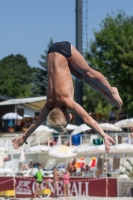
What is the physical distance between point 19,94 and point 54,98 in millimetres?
67896

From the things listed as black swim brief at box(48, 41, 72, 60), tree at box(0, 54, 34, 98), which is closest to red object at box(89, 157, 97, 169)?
black swim brief at box(48, 41, 72, 60)

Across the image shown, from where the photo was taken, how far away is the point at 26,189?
23969 millimetres

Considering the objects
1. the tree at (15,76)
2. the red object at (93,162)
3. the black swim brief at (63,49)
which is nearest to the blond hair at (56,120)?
the black swim brief at (63,49)

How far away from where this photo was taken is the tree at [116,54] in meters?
32.2

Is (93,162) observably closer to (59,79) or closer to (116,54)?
(116,54)

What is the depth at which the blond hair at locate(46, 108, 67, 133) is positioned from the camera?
742 centimetres

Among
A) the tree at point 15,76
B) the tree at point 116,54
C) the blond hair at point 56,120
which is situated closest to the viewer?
the blond hair at point 56,120

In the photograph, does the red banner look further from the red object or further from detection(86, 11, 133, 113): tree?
detection(86, 11, 133, 113): tree

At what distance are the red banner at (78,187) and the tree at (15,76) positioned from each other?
49.5 meters

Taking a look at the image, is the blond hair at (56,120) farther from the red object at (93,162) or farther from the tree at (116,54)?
the tree at (116,54)

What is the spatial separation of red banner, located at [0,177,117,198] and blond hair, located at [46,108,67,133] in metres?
14.4

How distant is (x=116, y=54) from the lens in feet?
109

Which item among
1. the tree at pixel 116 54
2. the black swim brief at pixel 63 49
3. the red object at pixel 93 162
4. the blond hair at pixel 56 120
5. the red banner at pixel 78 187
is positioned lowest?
the red banner at pixel 78 187

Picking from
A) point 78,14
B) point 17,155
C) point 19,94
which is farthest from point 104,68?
point 19,94
